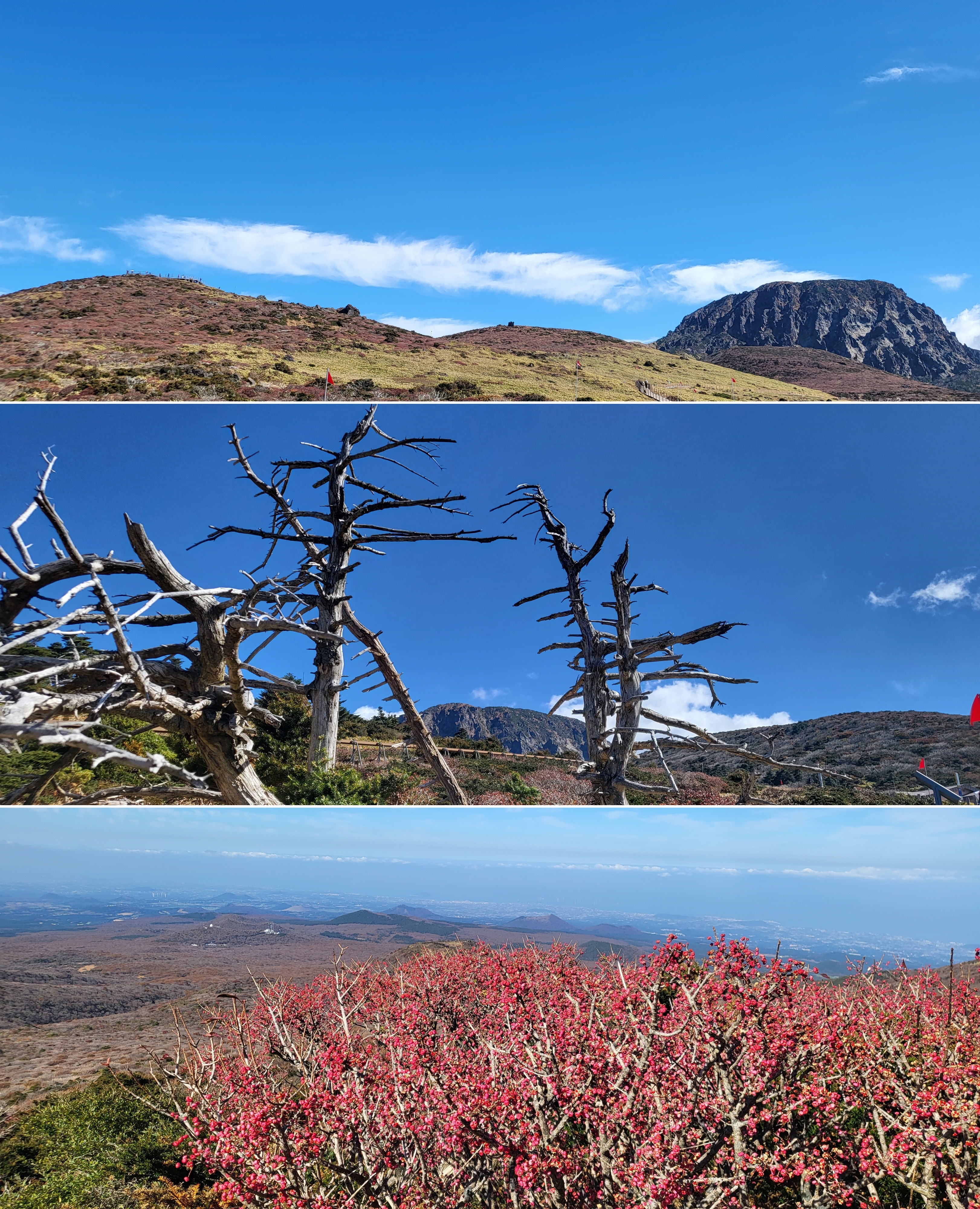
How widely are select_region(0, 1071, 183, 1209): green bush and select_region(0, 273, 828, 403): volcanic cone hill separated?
17014 millimetres

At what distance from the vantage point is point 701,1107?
3256 mm

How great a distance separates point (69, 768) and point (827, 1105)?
429 cm

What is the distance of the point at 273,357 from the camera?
103 ft

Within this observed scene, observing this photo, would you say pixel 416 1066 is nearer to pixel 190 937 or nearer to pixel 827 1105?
pixel 827 1105

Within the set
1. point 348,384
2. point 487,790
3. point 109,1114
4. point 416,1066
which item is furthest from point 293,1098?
point 348,384

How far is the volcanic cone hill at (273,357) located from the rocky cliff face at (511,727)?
34.6 ft

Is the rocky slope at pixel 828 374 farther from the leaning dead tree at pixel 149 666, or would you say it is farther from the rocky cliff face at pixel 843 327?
the rocky cliff face at pixel 843 327

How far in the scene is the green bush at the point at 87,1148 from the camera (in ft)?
13.0

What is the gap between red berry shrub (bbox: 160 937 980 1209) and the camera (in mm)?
3098

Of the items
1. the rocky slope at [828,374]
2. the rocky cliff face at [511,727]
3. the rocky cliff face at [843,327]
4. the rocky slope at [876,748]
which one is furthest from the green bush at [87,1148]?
the rocky cliff face at [843,327]

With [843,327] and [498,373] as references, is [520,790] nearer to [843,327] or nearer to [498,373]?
[498,373]

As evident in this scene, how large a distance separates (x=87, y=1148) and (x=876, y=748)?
42.2 feet

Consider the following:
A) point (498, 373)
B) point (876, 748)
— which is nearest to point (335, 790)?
point (876, 748)

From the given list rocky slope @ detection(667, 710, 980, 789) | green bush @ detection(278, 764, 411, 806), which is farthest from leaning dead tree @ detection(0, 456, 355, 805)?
rocky slope @ detection(667, 710, 980, 789)
